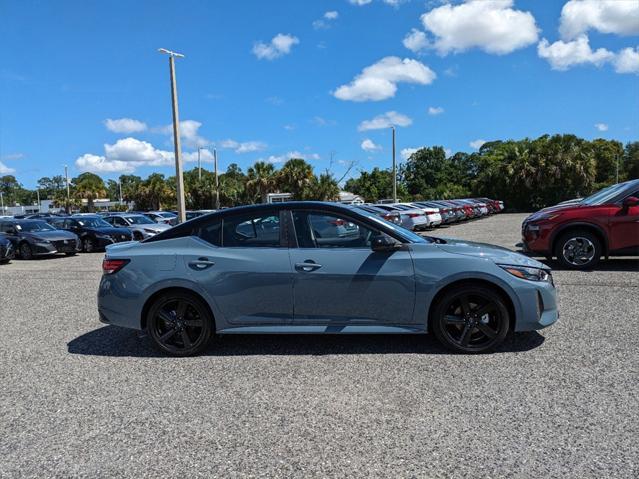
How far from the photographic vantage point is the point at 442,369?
173 inches

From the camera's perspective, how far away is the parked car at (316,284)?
15.3ft

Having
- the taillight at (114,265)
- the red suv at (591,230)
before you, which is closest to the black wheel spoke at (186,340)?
the taillight at (114,265)

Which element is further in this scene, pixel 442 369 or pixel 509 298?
pixel 509 298

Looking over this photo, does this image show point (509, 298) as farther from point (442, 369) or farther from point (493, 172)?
point (493, 172)

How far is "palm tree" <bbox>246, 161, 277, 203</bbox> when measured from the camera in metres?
47.6

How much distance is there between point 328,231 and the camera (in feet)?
16.1

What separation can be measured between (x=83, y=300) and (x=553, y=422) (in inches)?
285

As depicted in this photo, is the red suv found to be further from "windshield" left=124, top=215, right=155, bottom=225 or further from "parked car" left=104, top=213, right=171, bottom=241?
"windshield" left=124, top=215, right=155, bottom=225

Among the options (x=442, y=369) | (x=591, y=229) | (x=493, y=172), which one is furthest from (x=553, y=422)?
(x=493, y=172)

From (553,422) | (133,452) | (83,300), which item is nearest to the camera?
(133,452)

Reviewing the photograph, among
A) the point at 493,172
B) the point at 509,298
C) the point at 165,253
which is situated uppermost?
the point at 493,172

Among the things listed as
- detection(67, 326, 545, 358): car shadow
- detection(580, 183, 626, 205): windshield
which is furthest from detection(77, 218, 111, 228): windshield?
detection(580, 183, 626, 205): windshield

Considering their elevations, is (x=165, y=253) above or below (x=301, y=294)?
above

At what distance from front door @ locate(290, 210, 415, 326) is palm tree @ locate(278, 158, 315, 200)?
4154 centimetres
